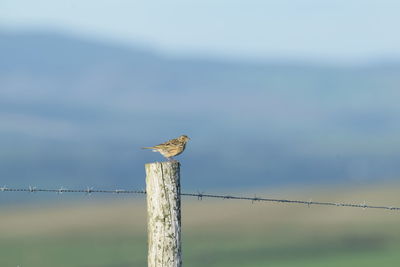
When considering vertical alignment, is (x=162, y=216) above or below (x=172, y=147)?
below

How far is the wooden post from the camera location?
10.2 metres

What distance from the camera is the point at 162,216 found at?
1027 cm

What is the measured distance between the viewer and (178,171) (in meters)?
10.4

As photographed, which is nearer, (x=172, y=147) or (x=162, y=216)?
(x=162, y=216)

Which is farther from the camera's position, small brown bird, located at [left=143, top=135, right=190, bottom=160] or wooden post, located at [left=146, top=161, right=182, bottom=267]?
small brown bird, located at [left=143, top=135, right=190, bottom=160]

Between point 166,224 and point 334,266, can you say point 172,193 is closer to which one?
point 166,224

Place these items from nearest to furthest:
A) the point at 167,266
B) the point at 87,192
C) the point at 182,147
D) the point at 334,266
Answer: the point at 167,266 < the point at 87,192 < the point at 182,147 < the point at 334,266

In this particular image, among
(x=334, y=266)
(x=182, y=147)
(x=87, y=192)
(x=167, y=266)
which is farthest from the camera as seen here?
(x=334, y=266)

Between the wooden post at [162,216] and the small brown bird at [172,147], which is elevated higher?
the small brown bird at [172,147]

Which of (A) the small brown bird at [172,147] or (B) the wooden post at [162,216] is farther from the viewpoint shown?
(A) the small brown bird at [172,147]

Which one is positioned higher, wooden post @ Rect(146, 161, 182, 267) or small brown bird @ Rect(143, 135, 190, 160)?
small brown bird @ Rect(143, 135, 190, 160)

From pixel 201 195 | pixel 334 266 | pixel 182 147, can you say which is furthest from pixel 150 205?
pixel 334 266

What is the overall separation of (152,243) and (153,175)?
54 cm

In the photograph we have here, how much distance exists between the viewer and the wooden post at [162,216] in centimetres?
1025
